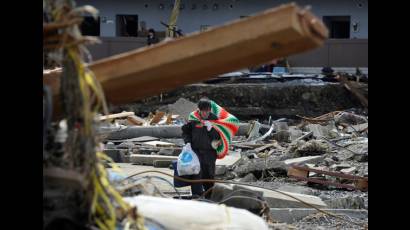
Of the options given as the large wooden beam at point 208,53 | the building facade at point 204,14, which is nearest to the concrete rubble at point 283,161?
the large wooden beam at point 208,53

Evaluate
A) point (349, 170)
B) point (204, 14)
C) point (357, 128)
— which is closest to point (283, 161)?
point (349, 170)

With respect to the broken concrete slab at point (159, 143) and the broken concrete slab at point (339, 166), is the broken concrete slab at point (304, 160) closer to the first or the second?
the broken concrete slab at point (339, 166)

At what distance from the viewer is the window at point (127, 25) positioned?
1495 inches

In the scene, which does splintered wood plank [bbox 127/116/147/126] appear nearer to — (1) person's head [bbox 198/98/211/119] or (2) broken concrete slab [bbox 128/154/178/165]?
(2) broken concrete slab [bbox 128/154/178/165]

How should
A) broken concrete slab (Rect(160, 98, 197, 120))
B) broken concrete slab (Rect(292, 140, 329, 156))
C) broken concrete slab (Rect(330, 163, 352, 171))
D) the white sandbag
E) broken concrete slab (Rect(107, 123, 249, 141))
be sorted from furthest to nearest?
broken concrete slab (Rect(160, 98, 197, 120)), broken concrete slab (Rect(107, 123, 249, 141)), broken concrete slab (Rect(292, 140, 329, 156)), broken concrete slab (Rect(330, 163, 352, 171)), the white sandbag

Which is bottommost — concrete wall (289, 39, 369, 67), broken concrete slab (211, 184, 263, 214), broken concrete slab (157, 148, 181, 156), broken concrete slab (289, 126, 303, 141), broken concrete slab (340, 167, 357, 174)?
broken concrete slab (340, 167, 357, 174)

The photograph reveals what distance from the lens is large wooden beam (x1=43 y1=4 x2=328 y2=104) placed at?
12.1 ft

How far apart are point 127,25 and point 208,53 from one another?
117 ft

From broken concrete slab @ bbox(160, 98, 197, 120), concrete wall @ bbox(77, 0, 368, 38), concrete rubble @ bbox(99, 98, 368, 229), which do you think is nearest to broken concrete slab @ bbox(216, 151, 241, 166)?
concrete rubble @ bbox(99, 98, 368, 229)

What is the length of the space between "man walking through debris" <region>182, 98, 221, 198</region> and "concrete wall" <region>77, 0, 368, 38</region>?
26.1 metres

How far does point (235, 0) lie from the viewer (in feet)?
120
